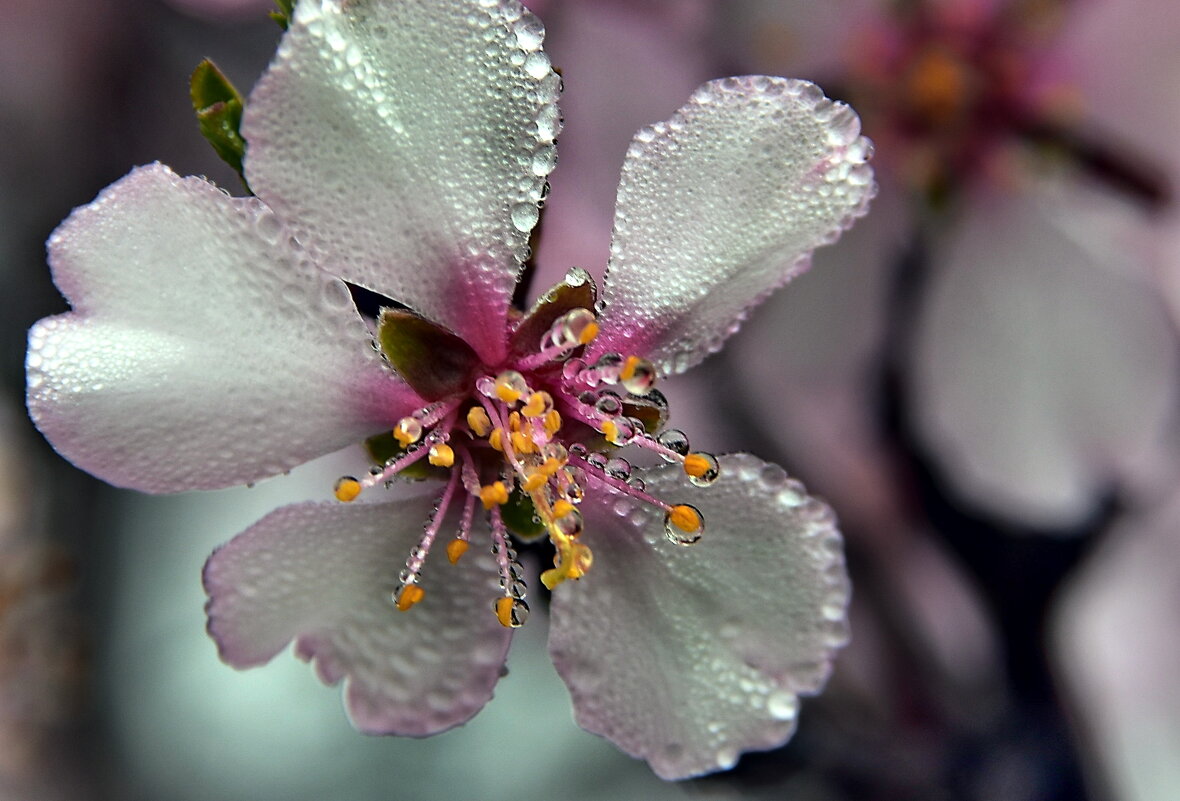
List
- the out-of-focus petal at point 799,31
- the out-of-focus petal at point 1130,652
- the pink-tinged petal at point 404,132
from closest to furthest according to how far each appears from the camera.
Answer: the pink-tinged petal at point 404,132 → the out-of-focus petal at point 799,31 → the out-of-focus petal at point 1130,652

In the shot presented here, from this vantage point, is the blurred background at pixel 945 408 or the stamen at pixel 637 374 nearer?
the stamen at pixel 637 374

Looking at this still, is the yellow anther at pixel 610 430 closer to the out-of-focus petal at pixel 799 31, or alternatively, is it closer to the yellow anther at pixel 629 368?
the yellow anther at pixel 629 368

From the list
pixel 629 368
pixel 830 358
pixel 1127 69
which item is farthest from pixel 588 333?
pixel 1127 69

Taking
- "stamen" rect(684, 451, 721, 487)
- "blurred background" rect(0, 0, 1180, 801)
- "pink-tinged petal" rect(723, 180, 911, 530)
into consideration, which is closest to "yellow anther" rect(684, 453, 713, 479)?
"stamen" rect(684, 451, 721, 487)

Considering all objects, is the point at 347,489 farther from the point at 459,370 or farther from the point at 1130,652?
the point at 1130,652

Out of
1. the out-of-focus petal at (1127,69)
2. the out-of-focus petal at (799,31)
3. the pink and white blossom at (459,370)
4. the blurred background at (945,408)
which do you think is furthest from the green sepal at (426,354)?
the out-of-focus petal at (1127,69)

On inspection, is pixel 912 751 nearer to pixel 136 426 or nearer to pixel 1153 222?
pixel 1153 222

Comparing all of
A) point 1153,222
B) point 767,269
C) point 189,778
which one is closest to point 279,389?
point 767,269
